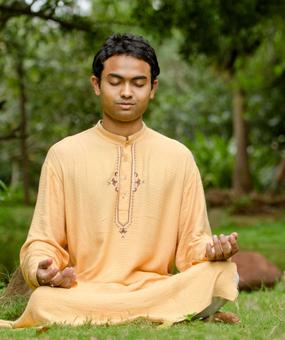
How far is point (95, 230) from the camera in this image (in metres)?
5.09

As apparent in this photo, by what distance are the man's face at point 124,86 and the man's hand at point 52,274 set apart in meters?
1.00

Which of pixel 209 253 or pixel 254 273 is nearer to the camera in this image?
pixel 209 253

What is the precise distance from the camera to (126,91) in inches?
203

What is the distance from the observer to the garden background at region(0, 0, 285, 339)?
7.68 metres

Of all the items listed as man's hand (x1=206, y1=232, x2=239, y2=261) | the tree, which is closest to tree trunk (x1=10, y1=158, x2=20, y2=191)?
the tree

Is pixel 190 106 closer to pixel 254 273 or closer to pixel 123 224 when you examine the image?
pixel 254 273

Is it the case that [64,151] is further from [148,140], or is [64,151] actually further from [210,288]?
[210,288]

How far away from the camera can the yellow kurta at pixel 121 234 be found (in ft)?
16.0

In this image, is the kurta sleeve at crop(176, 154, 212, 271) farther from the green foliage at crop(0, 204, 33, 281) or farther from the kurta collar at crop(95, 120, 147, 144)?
the green foliage at crop(0, 204, 33, 281)

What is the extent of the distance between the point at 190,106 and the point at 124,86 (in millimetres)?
17392

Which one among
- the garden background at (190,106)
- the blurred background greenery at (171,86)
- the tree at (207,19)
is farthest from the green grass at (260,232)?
the tree at (207,19)

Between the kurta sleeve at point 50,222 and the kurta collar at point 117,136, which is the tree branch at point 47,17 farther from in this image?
the kurta sleeve at point 50,222

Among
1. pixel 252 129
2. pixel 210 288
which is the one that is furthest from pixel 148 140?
pixel 252 129

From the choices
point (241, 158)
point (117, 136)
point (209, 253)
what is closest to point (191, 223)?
point (209, 253)
